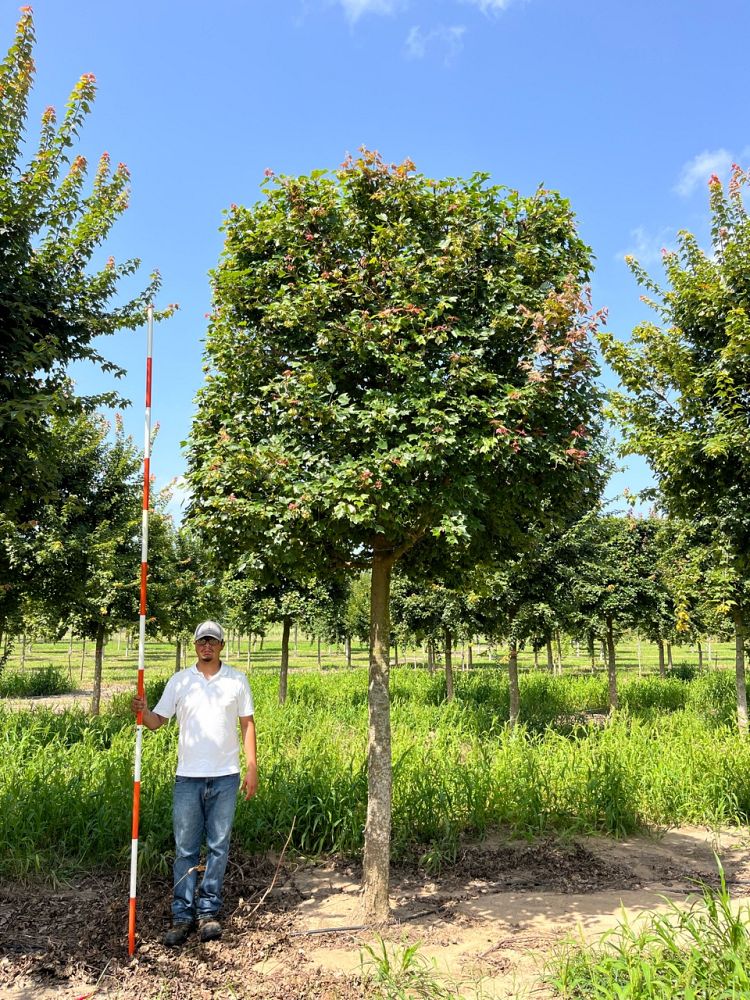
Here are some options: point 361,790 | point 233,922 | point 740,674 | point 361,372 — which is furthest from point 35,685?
point 361,372

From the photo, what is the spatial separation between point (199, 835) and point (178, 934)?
569 millimetres

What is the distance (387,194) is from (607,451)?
2.46 m

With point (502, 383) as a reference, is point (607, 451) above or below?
below

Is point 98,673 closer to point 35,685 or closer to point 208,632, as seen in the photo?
point 208,632

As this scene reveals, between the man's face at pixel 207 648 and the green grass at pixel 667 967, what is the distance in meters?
2.82

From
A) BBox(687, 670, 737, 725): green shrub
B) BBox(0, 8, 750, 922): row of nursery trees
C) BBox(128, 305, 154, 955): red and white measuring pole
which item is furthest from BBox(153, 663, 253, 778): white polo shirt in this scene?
BBox(687, 670, 737, 725): green shrub

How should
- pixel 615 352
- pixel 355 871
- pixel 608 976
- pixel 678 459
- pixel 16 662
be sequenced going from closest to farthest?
pixel 608 976, pixel 355 871, pixel 678 459, pixel 615 352, pixel 16 662

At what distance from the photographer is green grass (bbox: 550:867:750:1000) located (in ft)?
10.5

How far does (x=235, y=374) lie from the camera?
484 centimetres

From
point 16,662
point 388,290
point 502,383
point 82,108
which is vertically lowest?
point 16,662

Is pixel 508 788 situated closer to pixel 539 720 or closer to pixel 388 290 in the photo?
pixel 388 290

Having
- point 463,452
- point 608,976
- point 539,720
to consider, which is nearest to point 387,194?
point 463,452

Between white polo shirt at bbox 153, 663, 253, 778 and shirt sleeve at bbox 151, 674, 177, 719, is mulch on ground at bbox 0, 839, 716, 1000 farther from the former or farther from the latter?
shirt sleeve at bbox 151, 674, 177, 719

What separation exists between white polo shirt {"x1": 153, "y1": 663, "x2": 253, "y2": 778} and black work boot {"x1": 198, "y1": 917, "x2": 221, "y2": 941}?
910 mm
